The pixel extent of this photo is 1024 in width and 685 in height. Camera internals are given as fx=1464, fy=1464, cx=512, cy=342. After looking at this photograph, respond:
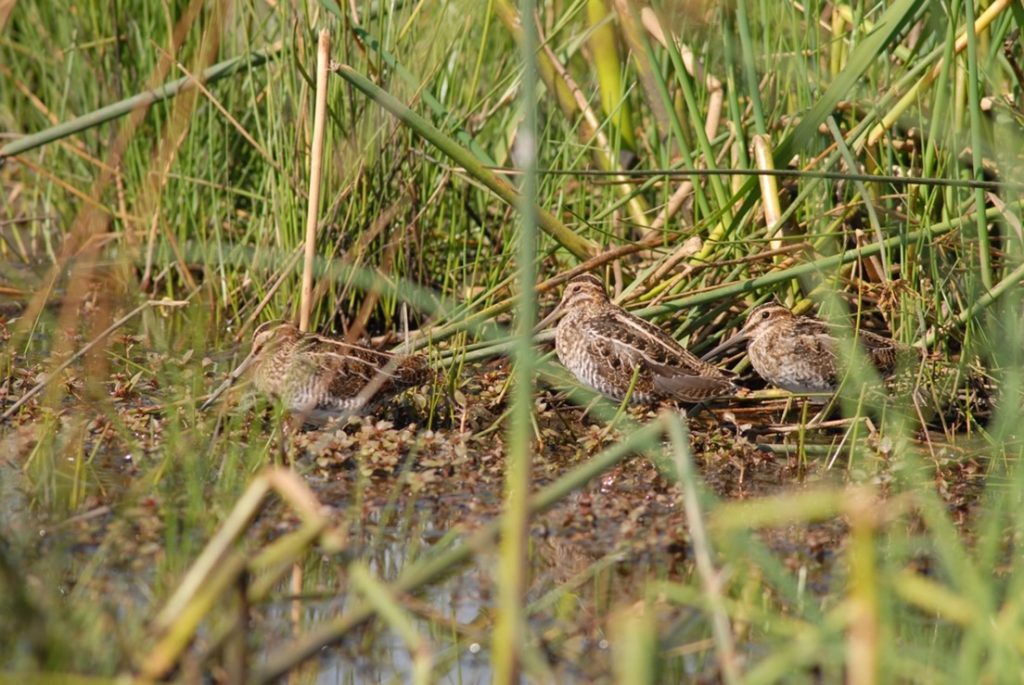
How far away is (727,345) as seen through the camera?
18.1 ft

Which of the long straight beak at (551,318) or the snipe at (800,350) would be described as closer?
the snipe at (800,350)

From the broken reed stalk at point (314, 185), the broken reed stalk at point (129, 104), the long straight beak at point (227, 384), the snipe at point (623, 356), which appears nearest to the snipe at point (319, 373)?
the long straight beak at point (227, 384)

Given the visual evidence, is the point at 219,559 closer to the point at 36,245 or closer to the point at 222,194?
the point at 222,194

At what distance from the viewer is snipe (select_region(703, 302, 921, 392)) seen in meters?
5.14

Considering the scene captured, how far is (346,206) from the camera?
5.76 m

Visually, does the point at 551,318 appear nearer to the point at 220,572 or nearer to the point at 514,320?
the point at 514,320

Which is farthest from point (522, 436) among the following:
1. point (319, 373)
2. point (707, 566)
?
point (319, 373)

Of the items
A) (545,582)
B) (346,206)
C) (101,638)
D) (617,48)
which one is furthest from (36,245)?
(101,638)

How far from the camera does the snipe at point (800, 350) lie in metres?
5.14

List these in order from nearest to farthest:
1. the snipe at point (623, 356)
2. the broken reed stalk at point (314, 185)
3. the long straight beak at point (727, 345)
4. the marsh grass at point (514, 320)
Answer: the marsh grass at point (514, 320) < the broken reed stalk at point (314, 185) < the snipe at point (623, 356) < the long straight beak at point (727, 345)

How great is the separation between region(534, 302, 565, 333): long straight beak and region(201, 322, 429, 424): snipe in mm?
713

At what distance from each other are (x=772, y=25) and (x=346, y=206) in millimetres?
1900

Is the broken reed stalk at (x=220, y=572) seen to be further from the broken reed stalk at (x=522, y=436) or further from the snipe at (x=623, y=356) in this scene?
the snipe at (x=623, y=356)

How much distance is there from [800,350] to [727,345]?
43 cm
